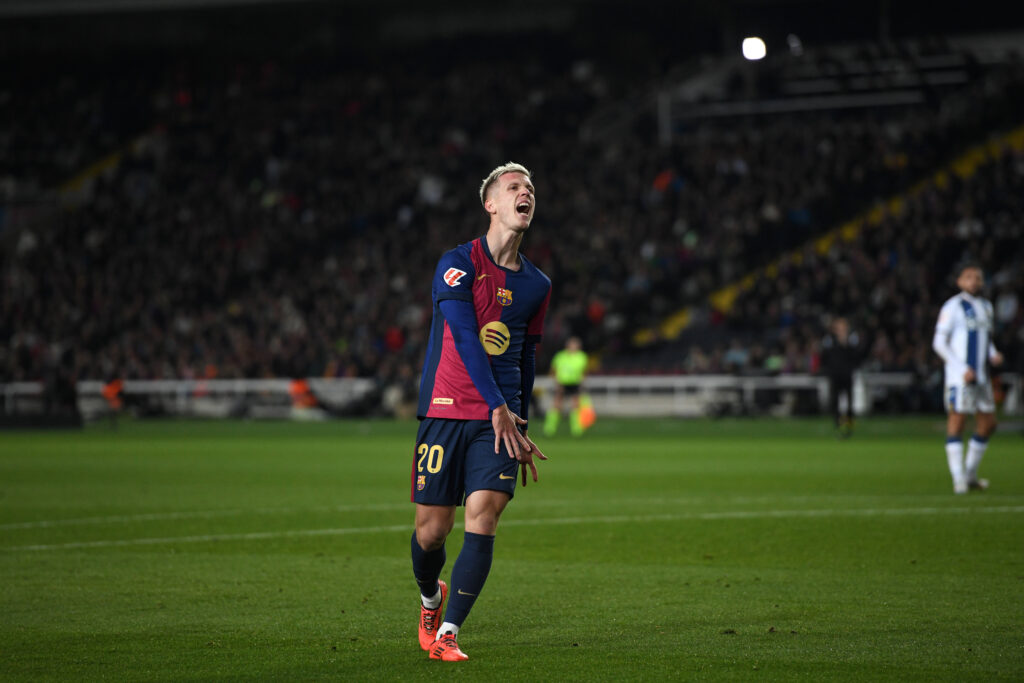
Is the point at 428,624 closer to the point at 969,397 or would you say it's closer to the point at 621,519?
the point at 621,519

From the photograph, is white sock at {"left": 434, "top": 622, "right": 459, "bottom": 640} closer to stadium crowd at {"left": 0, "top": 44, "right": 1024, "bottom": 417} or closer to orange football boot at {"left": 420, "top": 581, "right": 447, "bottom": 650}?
orange football boot at {"left": 420, "top": 581, "right": 447, "bottom": 650}

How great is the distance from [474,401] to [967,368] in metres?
9.19

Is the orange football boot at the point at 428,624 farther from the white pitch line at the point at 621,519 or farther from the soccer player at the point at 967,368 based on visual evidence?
the soccer player at the point at 967,368

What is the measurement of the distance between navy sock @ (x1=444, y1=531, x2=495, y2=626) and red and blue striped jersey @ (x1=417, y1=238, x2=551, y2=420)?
586 millimetres

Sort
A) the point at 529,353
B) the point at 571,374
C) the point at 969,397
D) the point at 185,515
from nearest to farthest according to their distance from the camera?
the point at 529,353 < the point at 185,515 < the point at 969,397 < the point at 571,374

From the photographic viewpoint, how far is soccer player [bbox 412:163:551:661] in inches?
251

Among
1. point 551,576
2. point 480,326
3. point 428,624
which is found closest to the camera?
point 480,326

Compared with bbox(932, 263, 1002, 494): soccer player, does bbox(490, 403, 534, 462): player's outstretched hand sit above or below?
above

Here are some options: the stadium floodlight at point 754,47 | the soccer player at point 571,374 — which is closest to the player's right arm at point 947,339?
the stadium floodlight at point 754,47

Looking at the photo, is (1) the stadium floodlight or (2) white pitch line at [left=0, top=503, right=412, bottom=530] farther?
(1) the stadium floodlight

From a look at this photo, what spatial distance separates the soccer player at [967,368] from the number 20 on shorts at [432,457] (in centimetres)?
913

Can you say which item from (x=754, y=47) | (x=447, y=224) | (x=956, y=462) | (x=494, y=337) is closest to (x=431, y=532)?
(x=494, y=337)

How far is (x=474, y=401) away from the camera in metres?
6.47

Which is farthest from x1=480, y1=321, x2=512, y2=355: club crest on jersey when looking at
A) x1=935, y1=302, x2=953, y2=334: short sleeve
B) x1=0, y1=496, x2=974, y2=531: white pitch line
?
x1=935, y1=302, x2=953, y2=334: short sleeve
